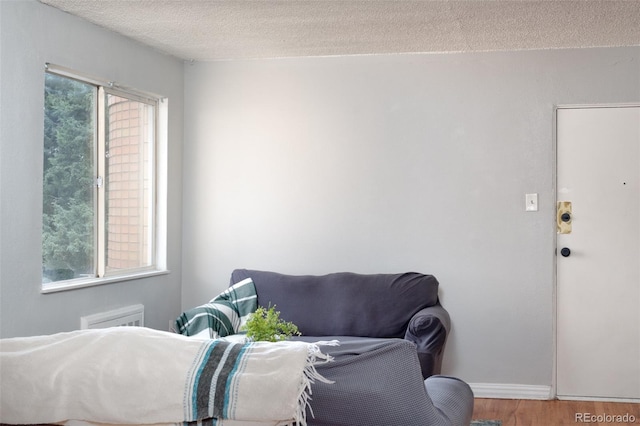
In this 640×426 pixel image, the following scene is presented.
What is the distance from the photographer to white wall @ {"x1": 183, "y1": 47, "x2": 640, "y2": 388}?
527 centimetres

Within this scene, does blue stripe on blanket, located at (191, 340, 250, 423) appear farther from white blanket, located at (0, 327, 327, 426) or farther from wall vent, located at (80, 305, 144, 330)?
wall vent, located at (80, 305, 144, 330)

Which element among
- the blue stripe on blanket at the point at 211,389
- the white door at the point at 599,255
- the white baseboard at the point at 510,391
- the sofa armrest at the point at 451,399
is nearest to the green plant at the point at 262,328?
the sofa armrest at the point at 451,399

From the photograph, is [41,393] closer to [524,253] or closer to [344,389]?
[344,389]

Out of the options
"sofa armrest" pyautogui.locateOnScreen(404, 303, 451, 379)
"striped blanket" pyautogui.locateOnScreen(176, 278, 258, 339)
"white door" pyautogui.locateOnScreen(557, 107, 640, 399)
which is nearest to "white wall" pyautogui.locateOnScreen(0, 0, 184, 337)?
"striped blanket" pyautogui.locateOnScreen(176, 278, 258, 339)

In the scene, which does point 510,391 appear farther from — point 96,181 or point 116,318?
point 96,181

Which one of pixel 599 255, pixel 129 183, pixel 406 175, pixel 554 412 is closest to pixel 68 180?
pixel 129 183

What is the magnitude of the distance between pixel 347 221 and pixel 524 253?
1258 mm

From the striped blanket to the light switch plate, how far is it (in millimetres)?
1970

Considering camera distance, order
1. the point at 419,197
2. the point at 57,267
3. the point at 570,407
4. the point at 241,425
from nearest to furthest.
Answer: the point at 241,425
the point at 57,267
the point at 570,407
the point at 419,197

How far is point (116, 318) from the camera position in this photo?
4805mm

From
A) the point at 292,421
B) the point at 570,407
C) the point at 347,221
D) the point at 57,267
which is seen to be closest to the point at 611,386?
the point at 570,407

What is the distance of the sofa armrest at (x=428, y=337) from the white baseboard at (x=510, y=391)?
82 cm

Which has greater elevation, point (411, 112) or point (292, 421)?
point (411, 112)

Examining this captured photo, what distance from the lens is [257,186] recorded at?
5.68 m
